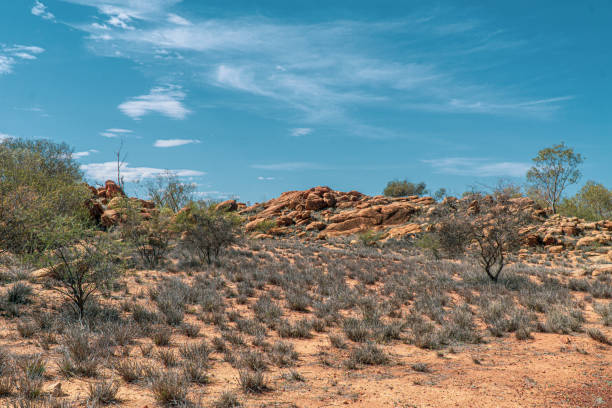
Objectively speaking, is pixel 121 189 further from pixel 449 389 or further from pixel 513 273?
pixel 449 389

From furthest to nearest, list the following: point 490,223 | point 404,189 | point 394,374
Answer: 1. point 404,189
2. point 490,223
3. point 394,374

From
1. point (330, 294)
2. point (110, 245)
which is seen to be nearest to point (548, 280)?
point (330, 294)

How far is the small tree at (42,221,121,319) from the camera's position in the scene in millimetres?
9734

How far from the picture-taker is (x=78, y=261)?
9992mm

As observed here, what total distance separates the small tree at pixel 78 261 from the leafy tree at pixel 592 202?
50.7m

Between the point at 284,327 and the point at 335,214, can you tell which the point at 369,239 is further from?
the point at 284,327

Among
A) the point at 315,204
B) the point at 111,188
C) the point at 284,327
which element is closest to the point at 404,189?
the point at 315,204

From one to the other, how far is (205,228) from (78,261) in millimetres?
9657

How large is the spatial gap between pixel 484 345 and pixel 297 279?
814 centimetres

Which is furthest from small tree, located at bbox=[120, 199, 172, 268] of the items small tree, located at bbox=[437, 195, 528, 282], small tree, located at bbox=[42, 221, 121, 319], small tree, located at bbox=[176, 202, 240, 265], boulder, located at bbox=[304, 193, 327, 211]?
boulder, located at bbox=[304, 193, 327, 211]

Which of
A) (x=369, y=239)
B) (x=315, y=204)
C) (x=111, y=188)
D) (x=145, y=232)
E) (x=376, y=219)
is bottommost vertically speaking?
(x=369, y=239)

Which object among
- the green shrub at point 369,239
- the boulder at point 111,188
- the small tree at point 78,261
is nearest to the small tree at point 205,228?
the small tree at point 78,261

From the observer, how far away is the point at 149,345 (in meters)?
7.55

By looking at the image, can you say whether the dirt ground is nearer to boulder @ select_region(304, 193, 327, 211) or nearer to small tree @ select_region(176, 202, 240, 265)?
small tree @ select_region(176, 202, 240, 265)
